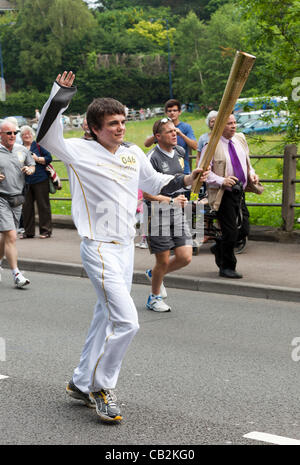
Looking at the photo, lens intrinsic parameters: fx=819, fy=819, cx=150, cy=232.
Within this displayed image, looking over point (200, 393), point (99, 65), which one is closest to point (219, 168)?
point (200, 393)

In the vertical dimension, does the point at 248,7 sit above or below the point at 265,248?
above

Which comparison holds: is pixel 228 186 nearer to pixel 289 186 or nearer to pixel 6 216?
pixel 6 216

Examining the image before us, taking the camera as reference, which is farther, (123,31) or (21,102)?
(123,31)

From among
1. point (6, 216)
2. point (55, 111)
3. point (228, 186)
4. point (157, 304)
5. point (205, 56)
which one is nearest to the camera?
point (55, 111)

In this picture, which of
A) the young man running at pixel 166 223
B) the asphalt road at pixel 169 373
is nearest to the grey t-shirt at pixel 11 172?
the asphalt road at pixel 169 373

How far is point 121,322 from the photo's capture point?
486 cm

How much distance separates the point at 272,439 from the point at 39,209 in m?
10.3

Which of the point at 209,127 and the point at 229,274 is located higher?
the point at 209,127

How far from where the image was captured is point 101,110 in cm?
498

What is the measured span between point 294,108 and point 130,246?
27.8 ft

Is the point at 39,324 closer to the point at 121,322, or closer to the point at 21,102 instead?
the point at 121,322

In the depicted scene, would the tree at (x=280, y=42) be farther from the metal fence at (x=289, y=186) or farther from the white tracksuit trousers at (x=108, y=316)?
the white tracksuit trousers at (x=108, y=316)

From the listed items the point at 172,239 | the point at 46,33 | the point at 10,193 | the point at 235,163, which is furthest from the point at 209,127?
the point at 46,33

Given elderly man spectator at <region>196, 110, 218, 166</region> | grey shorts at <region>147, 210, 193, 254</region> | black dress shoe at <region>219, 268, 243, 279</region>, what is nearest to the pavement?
black dress shoe at <region>219, 268, 243, 279</region>
